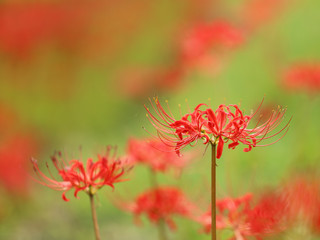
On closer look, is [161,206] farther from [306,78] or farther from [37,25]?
[37,25]

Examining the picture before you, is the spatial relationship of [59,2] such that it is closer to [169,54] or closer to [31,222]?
[169,54]

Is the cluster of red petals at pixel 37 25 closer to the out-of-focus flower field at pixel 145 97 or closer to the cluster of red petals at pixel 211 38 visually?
the out-of-focus flower field at pixel 145 97

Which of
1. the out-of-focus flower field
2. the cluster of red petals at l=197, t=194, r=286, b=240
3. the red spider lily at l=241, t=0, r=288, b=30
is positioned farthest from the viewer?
the red spider lily at l=241, t=0, r=288, b=30

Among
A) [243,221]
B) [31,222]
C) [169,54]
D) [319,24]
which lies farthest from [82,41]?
[243,221]

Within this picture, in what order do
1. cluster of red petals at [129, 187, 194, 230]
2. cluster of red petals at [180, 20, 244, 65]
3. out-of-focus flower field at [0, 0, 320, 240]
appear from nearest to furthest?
cluster of red petals at [129, 187, 194, 230]
out-of-focus flower field at [0, 0, 320, 240]
cluster of red petals at [180, 20, 244, 65]

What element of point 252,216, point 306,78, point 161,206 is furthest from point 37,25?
point 252,216

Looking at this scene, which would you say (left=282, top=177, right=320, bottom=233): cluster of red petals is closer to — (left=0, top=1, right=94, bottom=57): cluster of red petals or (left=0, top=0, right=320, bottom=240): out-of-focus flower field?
(left=0, top=0, right=320, bottom=240): out-of-focus flower field

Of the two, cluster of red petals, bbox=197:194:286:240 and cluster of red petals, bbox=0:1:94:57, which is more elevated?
cluster of red petals, bbox=0:1:94:57

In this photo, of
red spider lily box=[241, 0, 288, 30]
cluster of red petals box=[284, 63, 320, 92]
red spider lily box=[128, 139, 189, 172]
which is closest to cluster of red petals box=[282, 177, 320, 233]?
red spider lily box=[128, 139, 189, 172]
